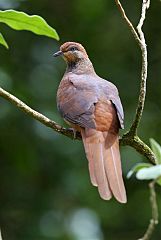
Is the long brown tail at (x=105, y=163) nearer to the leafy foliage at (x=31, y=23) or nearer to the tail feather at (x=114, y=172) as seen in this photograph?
the tail feather at (x=114, y=172)

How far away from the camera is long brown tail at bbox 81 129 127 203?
3.55m

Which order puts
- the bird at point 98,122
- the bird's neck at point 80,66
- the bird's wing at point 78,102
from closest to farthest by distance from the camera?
the bird at point 98,122
the bird's wing at point 78,102
the bird's neck at point 80,66

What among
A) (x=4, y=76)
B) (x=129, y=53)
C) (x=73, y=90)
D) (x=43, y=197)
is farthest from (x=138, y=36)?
(x=129, y=53)

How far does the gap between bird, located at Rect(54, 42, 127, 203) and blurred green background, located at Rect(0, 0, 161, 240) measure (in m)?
1.46

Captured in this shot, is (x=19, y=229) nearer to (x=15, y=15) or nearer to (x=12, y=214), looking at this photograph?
(x=12, y=214)

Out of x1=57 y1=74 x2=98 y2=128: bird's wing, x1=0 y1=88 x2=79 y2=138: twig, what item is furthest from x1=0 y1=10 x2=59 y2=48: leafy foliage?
x1=57 y1=74 x2=98 y2=128: bird's wing

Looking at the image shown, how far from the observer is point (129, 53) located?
24.6 ft

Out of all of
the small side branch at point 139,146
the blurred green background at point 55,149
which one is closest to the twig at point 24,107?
the small side branch at point 139,146

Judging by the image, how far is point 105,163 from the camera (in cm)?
389

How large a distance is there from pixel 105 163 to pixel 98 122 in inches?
18.2

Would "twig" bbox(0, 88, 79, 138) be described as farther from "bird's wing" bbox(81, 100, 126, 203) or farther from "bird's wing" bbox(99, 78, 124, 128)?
"bird's wing" bbox(99, 78, 124, 128)

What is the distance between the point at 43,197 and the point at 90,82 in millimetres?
2112

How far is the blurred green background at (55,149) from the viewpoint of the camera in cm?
654

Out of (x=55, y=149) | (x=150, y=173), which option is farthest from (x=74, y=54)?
(x=150, y=173)
